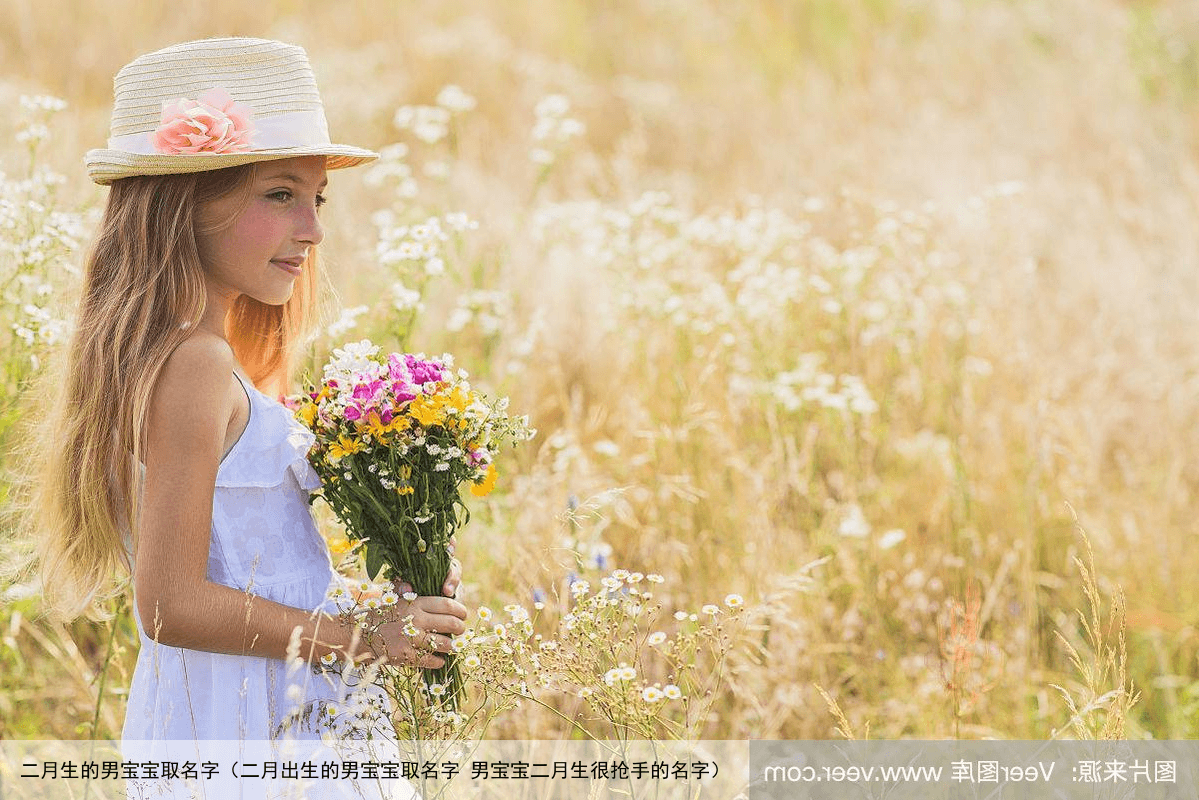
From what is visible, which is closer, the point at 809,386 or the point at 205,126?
the point at 205,126

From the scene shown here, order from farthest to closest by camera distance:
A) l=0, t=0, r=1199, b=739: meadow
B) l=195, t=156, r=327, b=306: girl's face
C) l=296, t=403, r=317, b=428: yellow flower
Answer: l=0, t=0, r=1199, b=739: meadow
l=195, t=156, r=327, b=306: girl's face
l=296, t=403, r=317, b=428: yellow flower

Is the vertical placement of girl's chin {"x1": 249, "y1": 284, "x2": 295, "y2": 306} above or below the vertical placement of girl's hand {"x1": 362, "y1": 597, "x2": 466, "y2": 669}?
above

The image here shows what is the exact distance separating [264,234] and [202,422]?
350 millimetres

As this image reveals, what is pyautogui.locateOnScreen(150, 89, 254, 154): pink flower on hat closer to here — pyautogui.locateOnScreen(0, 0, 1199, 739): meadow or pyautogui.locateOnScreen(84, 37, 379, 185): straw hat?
pyautogui.locateOnScreen(84, 37, 379, 185): straw hat

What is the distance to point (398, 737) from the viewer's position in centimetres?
181

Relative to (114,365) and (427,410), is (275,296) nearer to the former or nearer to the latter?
(114,365)

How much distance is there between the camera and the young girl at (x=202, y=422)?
1.75 metres

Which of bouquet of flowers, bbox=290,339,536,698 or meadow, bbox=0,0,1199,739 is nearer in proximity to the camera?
bouquet of flowers, bbox=290,339,536,698

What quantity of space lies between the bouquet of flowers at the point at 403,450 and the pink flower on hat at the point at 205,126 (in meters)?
0.37

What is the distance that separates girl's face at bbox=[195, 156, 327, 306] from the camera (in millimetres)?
1920

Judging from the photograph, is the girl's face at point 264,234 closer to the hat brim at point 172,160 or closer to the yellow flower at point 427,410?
the hat brim at point 172,160

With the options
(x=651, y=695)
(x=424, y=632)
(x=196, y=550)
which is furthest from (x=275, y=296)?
(x=651, y=695)

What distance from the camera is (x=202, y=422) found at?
1.74m

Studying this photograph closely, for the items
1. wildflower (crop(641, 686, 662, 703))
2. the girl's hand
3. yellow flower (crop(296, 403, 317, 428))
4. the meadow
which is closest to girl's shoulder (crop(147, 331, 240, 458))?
yellow flower (crop(296, 403, 317, 428))
